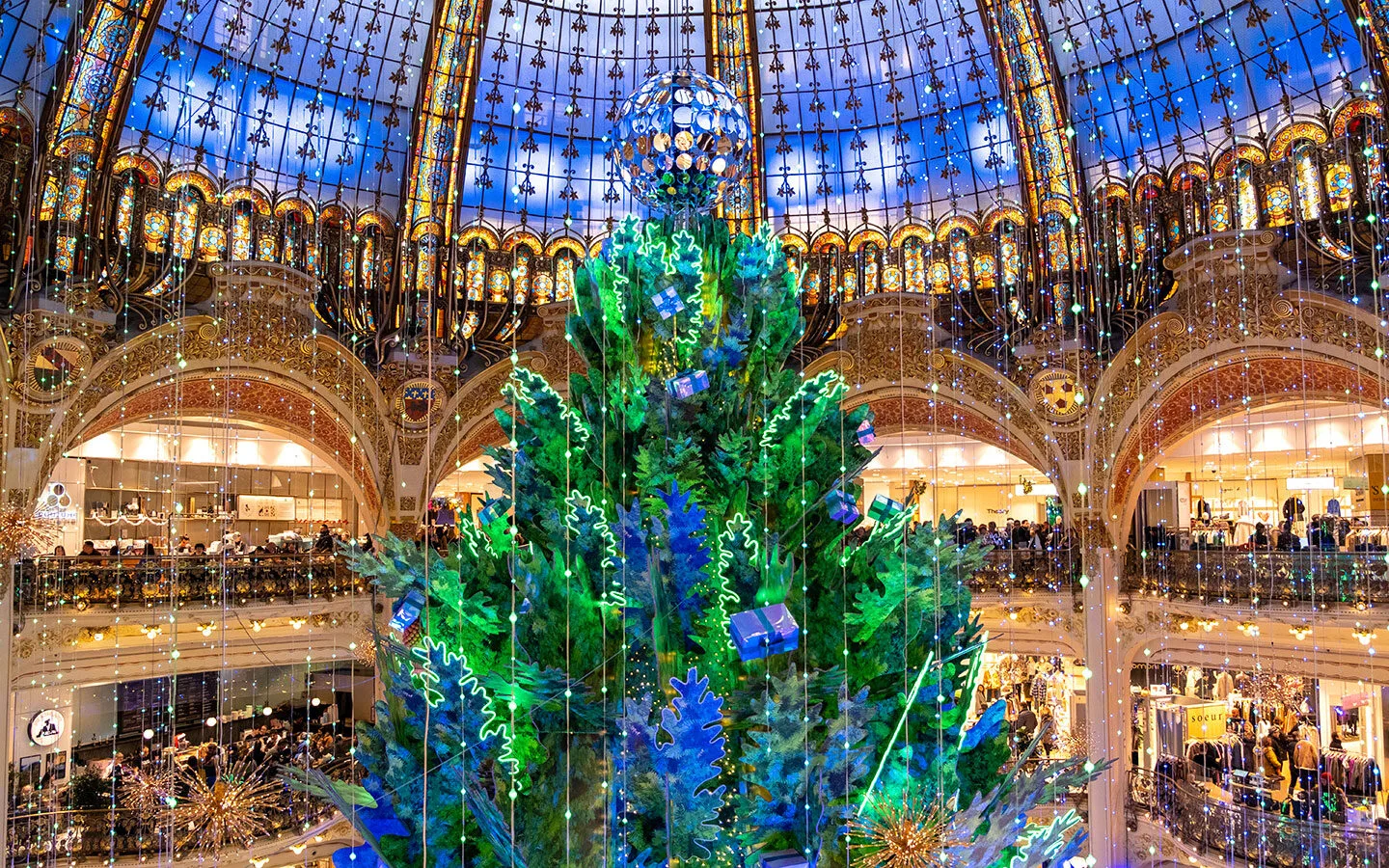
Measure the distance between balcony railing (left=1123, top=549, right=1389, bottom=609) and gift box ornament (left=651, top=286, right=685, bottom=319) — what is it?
10.9m

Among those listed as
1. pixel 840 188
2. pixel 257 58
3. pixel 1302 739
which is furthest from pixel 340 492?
pixel 1302 739

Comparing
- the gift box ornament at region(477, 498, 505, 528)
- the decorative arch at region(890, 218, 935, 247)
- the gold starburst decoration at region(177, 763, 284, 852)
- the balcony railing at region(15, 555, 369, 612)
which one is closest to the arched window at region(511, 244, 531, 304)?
the balcony railing at region(15, 555, 369, 612)

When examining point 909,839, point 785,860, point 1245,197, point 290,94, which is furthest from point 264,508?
point 909,839

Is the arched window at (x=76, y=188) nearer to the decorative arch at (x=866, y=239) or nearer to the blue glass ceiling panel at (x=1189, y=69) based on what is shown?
the decorative arch at (x=866, y=239)

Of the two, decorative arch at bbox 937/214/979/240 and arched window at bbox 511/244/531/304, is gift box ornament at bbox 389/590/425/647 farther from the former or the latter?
decorative arch at bbox 937/214/979/240

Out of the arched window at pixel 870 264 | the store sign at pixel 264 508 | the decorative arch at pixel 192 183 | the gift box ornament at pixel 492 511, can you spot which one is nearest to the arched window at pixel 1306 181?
the arched window at pixel 870 264

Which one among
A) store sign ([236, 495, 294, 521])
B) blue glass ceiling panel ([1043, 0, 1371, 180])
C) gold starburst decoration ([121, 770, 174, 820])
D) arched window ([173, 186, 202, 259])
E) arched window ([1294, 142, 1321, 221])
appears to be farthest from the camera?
store sign ([236, 495, 294, 521])

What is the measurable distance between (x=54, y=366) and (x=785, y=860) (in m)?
12.3

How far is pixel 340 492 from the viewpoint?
2212 centimetres

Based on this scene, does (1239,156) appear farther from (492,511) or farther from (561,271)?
(492,511)

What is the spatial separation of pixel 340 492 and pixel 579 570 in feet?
63.4

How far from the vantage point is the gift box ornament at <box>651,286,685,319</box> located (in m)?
4.19

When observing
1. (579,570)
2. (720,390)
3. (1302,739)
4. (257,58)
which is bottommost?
(1302,739)

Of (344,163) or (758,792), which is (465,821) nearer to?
(758,792)
